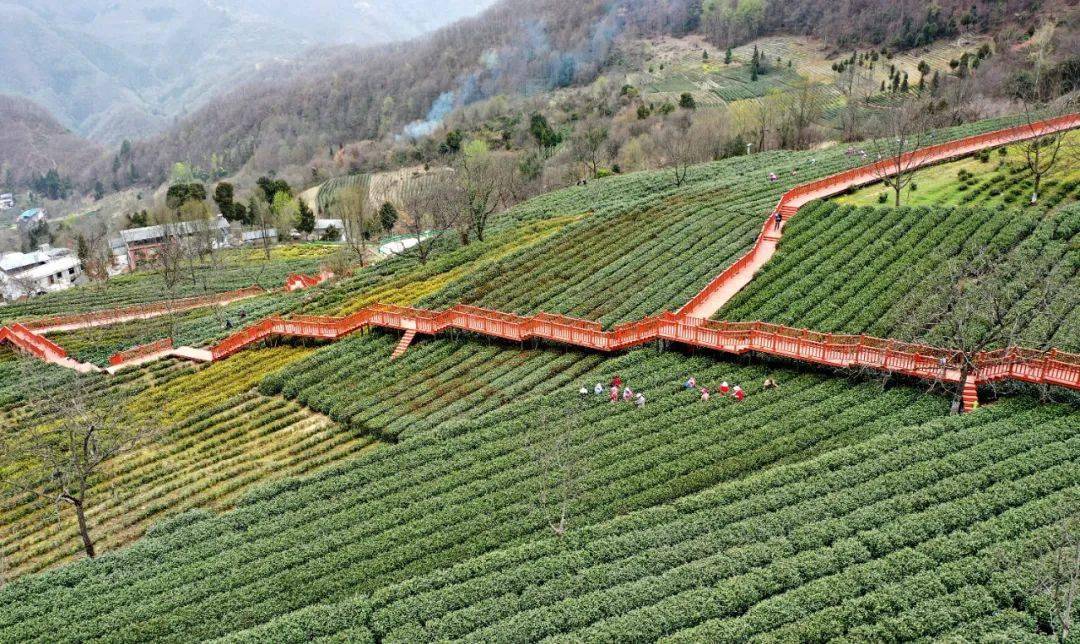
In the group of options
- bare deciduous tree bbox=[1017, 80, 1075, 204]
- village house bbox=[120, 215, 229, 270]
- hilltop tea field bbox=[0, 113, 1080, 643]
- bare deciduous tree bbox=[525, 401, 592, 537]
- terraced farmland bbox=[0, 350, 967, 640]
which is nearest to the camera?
hilltop tea field bbox=[0, 113, 1080, 643]

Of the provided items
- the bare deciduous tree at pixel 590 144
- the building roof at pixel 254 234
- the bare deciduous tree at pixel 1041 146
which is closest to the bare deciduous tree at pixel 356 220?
the building roof at pixel 254 234

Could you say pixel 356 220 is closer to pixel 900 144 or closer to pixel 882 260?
pixel 900 144

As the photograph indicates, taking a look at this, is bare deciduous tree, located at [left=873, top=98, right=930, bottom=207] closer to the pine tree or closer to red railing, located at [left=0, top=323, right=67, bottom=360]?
red railing, located at [left=0, top=323, right=67, bottom=360]

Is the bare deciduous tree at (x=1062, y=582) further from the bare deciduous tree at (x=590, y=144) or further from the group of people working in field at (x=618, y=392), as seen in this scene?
the bare deciduous tree at (x=590, y=144)

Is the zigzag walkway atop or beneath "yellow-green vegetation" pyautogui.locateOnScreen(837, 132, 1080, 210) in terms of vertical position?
beneath

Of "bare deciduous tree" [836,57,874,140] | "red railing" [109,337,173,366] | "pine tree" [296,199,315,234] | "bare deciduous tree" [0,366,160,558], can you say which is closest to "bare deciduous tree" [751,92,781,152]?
"bare deciduous tree" [836,57,874,140]

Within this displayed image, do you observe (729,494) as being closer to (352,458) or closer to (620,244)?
(352,458)

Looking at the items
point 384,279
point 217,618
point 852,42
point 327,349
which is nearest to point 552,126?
point 852,42
